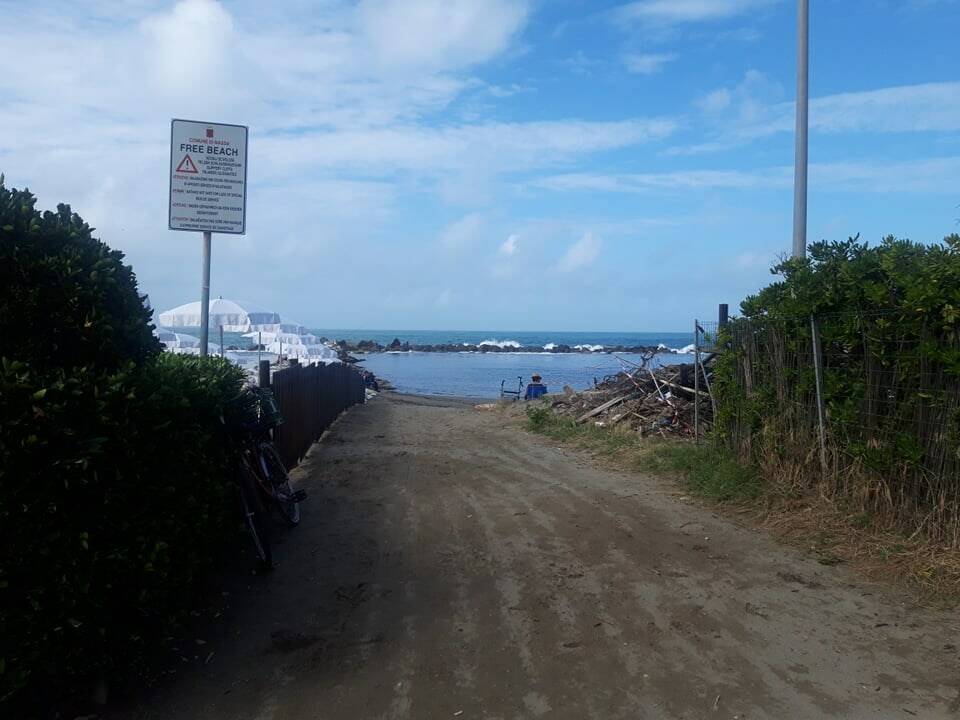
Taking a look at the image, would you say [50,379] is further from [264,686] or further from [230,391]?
[230,391]

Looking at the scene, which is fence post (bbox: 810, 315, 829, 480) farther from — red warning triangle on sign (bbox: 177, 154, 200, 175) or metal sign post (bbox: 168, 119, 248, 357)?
red warning triangle on sign (bbox: 177, 154, 200, 175)

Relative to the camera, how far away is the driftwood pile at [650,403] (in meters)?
13.5

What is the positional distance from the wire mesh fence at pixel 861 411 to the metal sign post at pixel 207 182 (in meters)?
5.29

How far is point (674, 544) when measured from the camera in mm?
7234

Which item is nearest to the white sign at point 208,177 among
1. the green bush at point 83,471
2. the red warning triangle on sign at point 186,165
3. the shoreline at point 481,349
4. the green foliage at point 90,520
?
the red warning triangle on sign at point 186,165

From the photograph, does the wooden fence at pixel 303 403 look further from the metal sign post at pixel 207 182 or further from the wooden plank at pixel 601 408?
the wooden plank at pixel 601 408

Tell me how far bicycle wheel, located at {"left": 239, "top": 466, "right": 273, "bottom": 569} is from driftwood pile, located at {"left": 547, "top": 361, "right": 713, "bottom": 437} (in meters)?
7.36

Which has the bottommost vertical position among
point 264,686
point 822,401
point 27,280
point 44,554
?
point 264,686

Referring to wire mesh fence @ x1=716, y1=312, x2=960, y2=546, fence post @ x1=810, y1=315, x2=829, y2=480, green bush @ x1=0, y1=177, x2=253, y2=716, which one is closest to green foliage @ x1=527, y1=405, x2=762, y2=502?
wire mesh fence @ x1=716, y1=312, x2=960, y2=546

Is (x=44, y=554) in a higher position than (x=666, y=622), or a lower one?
higher

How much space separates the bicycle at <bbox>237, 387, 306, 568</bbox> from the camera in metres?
6.46

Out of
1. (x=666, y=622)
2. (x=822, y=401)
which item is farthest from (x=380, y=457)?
(x=666, y=622)

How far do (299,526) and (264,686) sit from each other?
3191mm

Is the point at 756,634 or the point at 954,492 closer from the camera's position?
the point at 756,634
